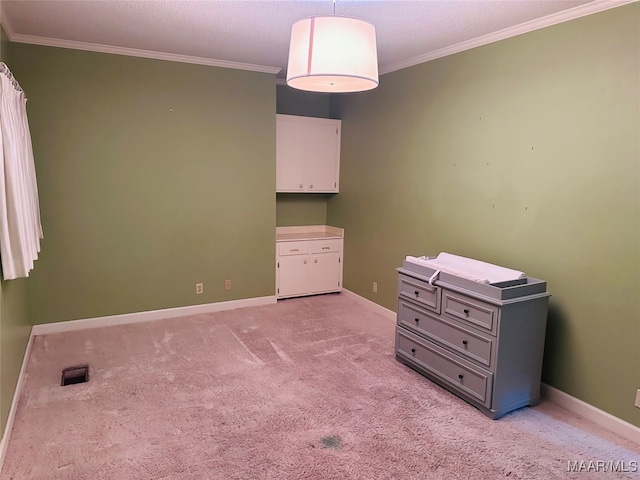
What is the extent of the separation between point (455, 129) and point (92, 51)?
3312mm

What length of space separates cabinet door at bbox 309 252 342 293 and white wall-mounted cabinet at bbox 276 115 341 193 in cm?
83

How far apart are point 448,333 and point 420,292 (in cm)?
38

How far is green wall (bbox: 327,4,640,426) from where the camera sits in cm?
248

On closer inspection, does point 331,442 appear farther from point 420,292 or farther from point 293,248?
point 293,248

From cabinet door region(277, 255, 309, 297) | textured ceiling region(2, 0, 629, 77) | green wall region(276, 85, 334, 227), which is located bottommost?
cabinet door region(277, 255, 309, 297)

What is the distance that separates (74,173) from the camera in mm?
3838

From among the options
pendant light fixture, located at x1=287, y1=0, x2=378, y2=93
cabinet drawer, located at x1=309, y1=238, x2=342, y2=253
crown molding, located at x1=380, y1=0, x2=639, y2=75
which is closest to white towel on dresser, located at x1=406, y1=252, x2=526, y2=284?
pendant light fixture, located at x1=287, y1=0, x2=378, y2=93

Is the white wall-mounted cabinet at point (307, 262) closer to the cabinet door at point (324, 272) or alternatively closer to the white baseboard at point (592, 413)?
the cabinet door at point (324, 272)

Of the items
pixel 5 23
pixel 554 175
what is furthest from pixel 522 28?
pixel 5 23

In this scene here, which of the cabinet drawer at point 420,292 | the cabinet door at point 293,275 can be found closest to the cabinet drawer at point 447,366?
the cabinet drawer at point 420,292

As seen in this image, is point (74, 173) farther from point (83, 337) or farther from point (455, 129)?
point (455, 129)

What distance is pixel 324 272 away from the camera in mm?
5199

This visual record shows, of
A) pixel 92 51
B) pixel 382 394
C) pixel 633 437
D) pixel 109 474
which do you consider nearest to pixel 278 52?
pixel 92 51

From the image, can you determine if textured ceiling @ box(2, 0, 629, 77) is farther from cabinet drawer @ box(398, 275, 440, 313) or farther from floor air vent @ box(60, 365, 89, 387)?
floor air vent @ box(60, 365, 89, 387)
